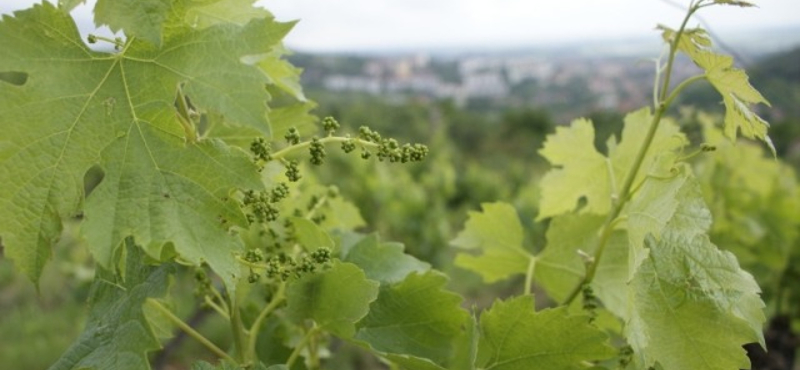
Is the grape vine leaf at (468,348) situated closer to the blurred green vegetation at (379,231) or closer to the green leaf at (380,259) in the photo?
the green leaf at (380,259)

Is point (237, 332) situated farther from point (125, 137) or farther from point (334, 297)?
point (125, 137)

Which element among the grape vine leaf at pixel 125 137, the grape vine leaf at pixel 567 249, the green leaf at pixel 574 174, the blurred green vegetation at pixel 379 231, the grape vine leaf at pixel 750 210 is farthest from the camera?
the blurred green vegetation at pixel 379 231

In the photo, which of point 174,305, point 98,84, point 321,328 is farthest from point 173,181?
point 174,305

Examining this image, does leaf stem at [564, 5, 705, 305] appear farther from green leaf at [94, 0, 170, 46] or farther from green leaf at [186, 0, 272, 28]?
green leaf at [94, 0, 170, 46]

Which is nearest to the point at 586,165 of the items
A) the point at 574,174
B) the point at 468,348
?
the point at 574,174

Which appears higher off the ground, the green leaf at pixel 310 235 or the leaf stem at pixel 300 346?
the green leaf at pixel 310 235

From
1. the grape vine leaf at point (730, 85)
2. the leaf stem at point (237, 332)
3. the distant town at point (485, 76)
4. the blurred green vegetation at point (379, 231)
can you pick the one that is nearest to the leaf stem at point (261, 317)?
→ the leaf stem at point (237, 332)

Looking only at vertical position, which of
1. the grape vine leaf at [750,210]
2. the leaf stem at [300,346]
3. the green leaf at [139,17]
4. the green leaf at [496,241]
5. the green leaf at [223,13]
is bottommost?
the grape vine leaf at [750,210]
